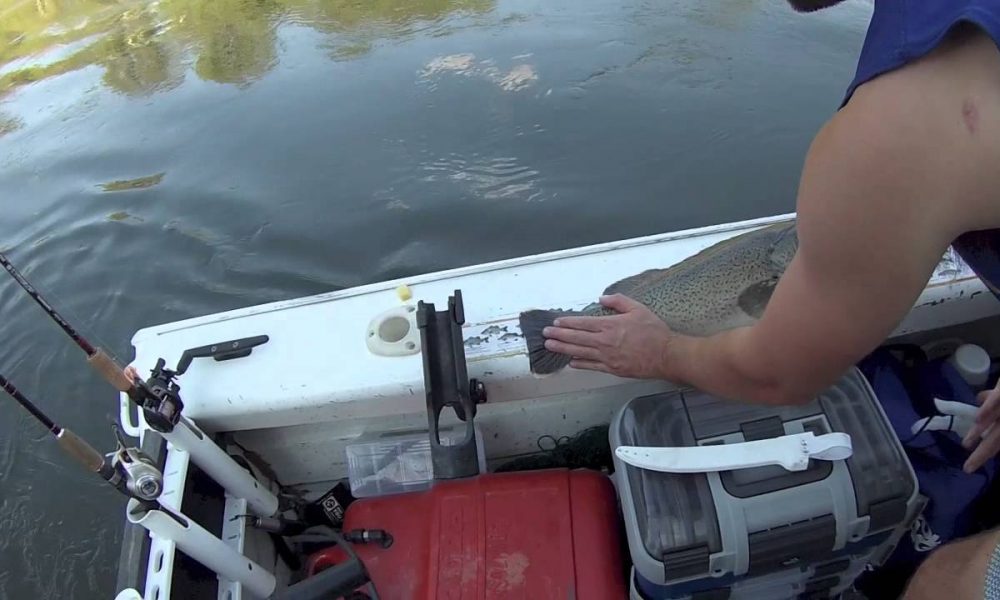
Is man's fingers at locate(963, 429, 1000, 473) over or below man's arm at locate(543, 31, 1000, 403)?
below

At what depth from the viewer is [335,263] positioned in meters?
4.94

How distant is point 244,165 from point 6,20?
6442mm

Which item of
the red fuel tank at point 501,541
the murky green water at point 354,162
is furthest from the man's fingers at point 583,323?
the murky green water at point 354,162

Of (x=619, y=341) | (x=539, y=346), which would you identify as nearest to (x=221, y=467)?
(x=539, y=346)

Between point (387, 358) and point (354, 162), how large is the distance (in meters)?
3.90

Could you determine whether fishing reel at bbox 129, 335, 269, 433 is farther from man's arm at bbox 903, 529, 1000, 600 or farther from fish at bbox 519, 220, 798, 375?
man's arm at bbox 903, 529, 1000, 600

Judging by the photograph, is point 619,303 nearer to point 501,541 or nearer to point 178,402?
point 501,541

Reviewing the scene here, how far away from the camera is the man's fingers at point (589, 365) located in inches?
72.9

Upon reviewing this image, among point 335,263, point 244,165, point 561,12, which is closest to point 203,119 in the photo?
point 244,165

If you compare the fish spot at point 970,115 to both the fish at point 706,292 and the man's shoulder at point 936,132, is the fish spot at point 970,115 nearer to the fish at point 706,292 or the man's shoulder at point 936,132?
the man's shoulder at point 936,132

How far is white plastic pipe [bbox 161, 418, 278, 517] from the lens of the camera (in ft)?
6.07

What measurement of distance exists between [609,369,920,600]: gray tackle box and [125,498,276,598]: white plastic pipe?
3.40ft

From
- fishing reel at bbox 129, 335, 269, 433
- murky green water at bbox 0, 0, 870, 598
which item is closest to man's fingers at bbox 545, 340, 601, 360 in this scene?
fishing reel at bbox 129, 335, 269, 433

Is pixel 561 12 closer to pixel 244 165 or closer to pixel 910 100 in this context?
pixel 244 165
